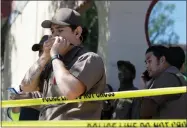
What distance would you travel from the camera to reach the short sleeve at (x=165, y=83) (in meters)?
3.59

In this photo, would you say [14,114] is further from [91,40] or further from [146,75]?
[91,40]

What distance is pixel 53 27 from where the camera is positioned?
3.19 metres

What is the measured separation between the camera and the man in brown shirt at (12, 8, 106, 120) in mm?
2785

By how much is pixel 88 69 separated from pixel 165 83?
1.03 metres

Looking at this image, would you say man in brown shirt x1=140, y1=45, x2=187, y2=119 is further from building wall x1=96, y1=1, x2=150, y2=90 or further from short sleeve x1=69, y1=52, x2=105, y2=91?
building wall x1=96, y1=1, x2=150, y2=90

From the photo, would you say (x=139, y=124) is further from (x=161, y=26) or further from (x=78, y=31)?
(x=161, y=26)

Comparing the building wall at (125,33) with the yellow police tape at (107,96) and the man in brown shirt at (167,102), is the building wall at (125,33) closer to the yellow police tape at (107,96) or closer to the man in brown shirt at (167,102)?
the man in brown shirt at (167,102)

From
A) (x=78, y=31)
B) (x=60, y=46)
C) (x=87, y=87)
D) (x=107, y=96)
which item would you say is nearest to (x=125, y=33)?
(x=78, y=31)

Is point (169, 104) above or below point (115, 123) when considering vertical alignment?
below

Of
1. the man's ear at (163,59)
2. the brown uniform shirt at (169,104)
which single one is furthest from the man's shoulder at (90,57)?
the man's ear at (163,59)

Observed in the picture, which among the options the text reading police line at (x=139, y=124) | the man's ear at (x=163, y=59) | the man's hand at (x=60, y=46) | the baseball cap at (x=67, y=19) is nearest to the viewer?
the text reading police line at (x=139, y=124)

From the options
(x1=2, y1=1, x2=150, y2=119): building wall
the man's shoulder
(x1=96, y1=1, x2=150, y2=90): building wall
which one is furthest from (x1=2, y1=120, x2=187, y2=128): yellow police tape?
(x1=96, y1=1, x2=150, y2=90): building wall

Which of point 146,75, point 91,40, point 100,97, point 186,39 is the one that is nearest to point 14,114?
point 146,75

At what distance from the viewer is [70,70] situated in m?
2.88
